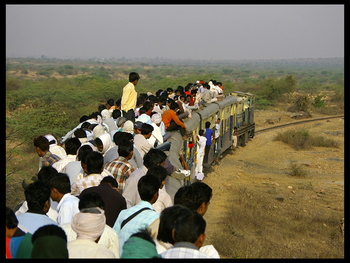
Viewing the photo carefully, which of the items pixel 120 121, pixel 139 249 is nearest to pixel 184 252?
pixel 139 249

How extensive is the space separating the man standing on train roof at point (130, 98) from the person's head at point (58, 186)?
4.00m

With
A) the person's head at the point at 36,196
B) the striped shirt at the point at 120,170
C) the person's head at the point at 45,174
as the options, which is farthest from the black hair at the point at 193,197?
the person's head at the point at 45,174

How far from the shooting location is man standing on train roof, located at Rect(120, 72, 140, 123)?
818 centimetres

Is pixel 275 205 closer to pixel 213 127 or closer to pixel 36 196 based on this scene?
pixel 213 127

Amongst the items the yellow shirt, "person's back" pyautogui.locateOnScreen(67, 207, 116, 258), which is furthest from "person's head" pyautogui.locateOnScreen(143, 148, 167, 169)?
the yellow shirt

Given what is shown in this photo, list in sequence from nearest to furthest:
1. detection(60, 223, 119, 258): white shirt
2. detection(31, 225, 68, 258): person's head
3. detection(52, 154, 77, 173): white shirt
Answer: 1. detection(31, 225, 68, 258): person's head
2. detection(60, 223, 119, 258): white shirt
3. detection(52, 154, 77, 173): white shirt

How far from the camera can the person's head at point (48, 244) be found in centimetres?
272

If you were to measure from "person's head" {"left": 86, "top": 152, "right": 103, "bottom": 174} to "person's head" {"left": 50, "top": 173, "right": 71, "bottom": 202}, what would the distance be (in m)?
0.45

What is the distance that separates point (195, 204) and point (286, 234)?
6.95 m

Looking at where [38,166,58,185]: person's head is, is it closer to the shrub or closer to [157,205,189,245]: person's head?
[157,205,189,245]: person's head

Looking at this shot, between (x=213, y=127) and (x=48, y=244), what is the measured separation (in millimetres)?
12074
